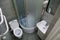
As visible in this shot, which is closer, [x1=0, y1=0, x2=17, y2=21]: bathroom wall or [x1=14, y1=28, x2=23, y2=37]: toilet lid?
[x1=0, y1=0, x2=17, y2=21]: bathroom wall

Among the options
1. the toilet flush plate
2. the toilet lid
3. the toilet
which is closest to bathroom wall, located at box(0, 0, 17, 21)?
the toilet

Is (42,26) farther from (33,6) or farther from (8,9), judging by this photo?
(8,9)

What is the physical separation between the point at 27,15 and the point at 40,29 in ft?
1.00

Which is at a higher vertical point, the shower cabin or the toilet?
the shower cabin

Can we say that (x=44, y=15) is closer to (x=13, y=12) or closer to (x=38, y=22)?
(x=38, y=22)

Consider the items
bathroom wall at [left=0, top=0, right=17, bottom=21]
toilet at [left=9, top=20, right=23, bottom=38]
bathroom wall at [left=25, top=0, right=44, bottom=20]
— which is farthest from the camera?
toilet at [left=9, top=20, right=23, bottom=38]

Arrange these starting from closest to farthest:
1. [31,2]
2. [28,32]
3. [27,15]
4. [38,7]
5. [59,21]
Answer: [59,21] → [31,2] → [38,7] → [27,15] → [28,32]

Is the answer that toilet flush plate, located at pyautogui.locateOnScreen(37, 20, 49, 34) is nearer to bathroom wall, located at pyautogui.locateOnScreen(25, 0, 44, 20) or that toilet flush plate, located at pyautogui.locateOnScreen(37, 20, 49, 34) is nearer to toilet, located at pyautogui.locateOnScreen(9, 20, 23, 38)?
bathroom wall, located at pyautogui.locateOnScreen(25, 0, 44, 20)

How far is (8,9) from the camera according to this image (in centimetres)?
170

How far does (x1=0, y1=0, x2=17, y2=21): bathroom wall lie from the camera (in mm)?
1567

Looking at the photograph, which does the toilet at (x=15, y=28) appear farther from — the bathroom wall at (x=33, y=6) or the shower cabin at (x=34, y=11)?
the bathroom wall at (x=33, y=6)

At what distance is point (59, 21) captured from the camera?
2.99 feet

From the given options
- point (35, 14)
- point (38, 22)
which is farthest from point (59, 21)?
point (38, 22)

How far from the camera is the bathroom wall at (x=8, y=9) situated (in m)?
1.57
